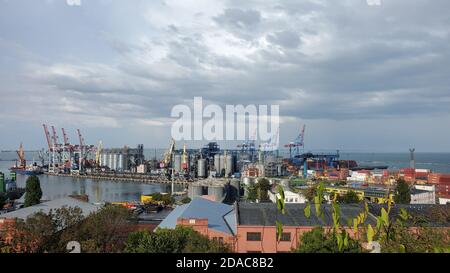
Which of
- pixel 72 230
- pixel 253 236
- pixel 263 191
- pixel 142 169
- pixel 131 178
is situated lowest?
pixel 131 178

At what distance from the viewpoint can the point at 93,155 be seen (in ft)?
107

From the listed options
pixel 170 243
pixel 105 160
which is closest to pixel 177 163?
pixel 105 160

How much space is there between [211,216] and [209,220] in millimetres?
286

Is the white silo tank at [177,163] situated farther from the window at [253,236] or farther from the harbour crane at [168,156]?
the window at [253,236]

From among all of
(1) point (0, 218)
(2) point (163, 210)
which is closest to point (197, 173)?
(2) point (163, 210)

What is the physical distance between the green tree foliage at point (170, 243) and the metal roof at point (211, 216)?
102 centimetres

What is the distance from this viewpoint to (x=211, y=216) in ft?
18.9

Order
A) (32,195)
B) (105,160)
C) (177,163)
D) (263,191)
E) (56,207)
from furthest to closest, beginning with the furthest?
(105,160), (177,163), (263,191), (32,195), (56,207)

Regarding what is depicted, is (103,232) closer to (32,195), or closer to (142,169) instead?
(32,195)

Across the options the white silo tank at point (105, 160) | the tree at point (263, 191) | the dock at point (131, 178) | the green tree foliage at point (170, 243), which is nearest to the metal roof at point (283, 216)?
the green tree foliage at point (170, 243)

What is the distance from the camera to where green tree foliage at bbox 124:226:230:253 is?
3.40 m
